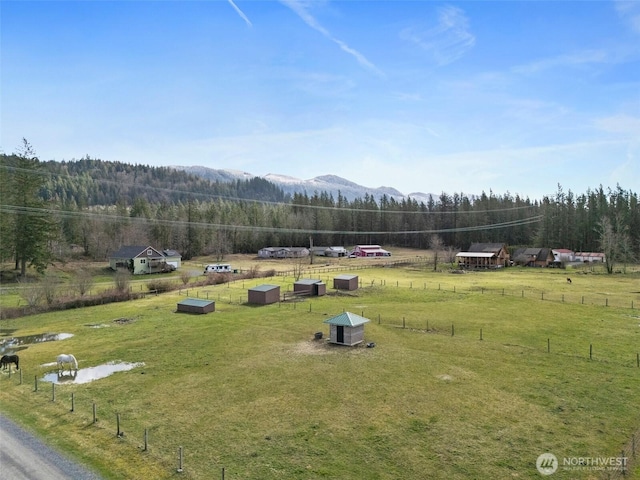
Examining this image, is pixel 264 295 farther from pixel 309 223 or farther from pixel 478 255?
pixel 309 223

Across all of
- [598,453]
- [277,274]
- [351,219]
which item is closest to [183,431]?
[598,453]

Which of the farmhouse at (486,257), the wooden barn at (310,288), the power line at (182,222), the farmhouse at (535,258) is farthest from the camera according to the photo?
the farmhouse at (535,258)

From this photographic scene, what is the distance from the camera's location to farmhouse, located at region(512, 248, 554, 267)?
352 feet

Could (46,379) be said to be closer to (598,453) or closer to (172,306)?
(172,306)

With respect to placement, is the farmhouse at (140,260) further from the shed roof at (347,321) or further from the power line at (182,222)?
the shed roof at (347,321)

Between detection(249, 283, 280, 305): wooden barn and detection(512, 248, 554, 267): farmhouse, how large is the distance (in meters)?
76.7

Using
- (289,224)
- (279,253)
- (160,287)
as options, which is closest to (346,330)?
(160,287)

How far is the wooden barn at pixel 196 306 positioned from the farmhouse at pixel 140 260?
A: 1727 inches

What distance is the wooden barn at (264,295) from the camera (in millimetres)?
58094

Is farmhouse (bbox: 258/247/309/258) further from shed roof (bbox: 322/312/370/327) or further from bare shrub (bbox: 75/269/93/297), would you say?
shed roof (bbox: 322/312/370/327)

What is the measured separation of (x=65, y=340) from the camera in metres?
41.1

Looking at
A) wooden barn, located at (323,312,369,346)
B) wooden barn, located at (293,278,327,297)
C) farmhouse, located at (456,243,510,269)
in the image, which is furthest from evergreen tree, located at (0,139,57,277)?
farmhouse, located at (456,243,510,269)

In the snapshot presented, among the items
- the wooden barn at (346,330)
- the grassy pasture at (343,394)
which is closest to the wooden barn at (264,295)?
the grassy pasture at (343,394)

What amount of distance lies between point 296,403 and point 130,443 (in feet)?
30.0
